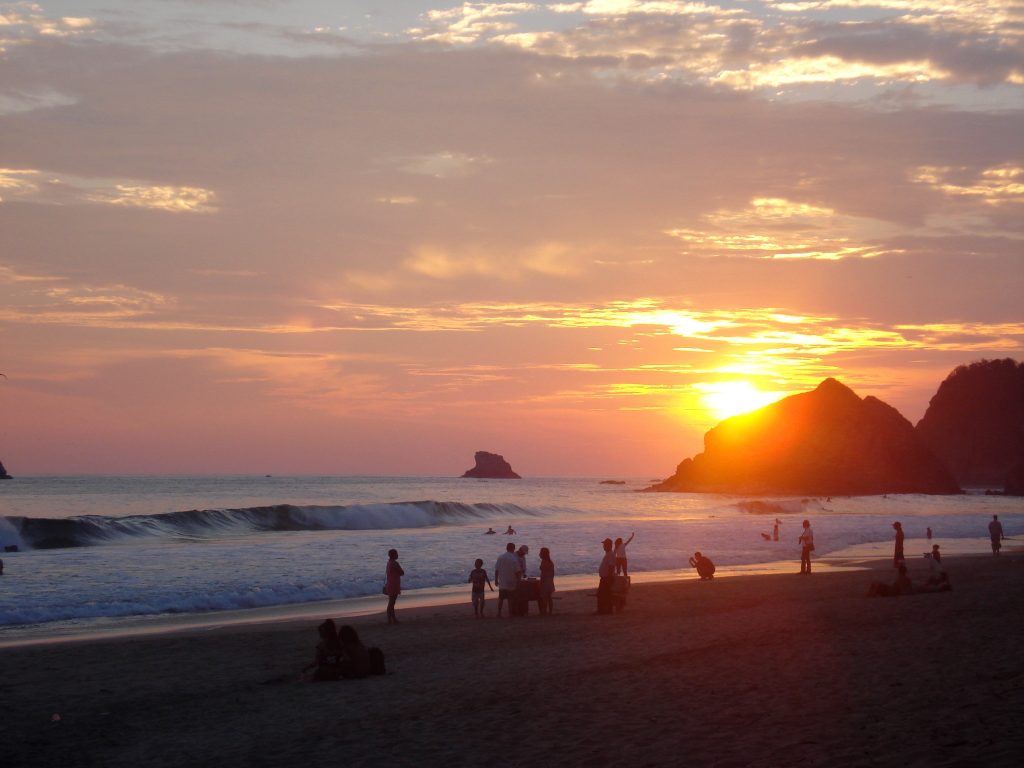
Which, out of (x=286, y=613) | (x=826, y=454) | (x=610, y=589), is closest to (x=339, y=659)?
(x=610, y=589)

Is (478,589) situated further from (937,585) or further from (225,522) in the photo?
(225,522)

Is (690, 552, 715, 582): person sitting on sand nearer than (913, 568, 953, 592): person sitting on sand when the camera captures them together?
No

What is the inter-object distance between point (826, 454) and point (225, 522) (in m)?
115

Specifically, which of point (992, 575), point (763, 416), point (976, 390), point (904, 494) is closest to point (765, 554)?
point (992, 575)

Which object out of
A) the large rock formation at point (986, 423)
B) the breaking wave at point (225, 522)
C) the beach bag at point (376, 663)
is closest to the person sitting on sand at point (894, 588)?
the beach bag at point (376, 663)

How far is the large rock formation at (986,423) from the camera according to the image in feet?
634

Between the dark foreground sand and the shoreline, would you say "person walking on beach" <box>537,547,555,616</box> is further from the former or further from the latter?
the shoreline

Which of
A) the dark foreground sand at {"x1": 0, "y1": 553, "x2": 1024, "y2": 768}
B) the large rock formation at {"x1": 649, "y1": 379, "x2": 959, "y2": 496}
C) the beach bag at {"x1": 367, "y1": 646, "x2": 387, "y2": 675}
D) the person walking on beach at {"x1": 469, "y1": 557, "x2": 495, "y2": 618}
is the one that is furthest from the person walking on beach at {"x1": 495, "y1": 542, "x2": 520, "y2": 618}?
the large rock formation at {"x1": 649, "y1": 379, "x2": 959, "y2": 496}

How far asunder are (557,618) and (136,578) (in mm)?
16144

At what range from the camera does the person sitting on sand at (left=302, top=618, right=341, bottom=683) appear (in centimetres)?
1420

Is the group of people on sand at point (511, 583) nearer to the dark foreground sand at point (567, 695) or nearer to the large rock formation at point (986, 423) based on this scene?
the dark foreground sand at point (567, 695)

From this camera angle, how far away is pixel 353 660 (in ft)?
46.7

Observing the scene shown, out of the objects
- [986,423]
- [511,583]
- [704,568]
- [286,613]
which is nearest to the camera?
[511,583]

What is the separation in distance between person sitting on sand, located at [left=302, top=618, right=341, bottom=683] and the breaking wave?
134 feet
